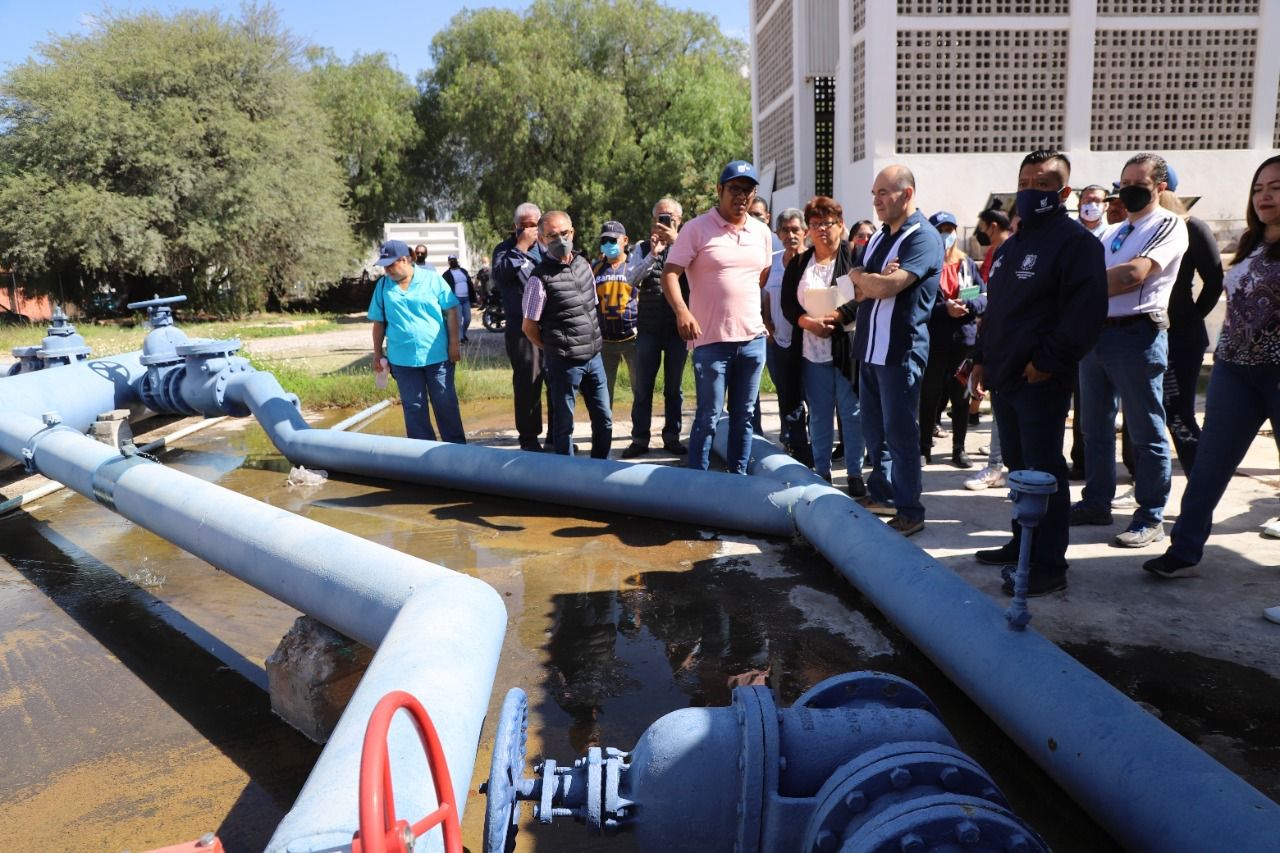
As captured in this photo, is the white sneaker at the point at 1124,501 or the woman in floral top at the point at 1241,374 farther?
the white sneaker at the point at 1124,501

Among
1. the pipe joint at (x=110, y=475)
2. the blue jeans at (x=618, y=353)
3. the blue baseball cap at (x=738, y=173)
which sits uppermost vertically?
the blue baseball cap at (x=738, y=173)

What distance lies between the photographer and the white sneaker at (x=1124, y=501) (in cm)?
498

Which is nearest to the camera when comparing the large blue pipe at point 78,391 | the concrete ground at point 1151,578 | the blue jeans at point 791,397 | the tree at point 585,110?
the concrete ground at point 1151,578

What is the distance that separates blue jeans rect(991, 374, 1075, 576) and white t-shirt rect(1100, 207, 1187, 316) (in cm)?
74

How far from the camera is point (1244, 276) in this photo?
3.56m

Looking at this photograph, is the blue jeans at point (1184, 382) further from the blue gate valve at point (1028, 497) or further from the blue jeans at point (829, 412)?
the blue gate valve at point (1028, 497)

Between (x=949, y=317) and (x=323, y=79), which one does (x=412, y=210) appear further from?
(x=949, y=317)

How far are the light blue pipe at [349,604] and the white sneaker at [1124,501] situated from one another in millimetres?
3683

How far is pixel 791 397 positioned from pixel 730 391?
3.02 feet

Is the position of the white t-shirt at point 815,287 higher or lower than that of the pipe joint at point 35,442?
higher

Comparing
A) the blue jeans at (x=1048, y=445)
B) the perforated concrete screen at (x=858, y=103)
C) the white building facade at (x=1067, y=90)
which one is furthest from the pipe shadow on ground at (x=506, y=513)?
the perforated concrete screen at (x=858, y=103)

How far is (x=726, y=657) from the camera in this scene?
3.46m

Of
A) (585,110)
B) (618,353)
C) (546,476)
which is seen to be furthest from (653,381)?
(585,110)

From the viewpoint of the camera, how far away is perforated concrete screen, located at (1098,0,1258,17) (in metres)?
14.6
